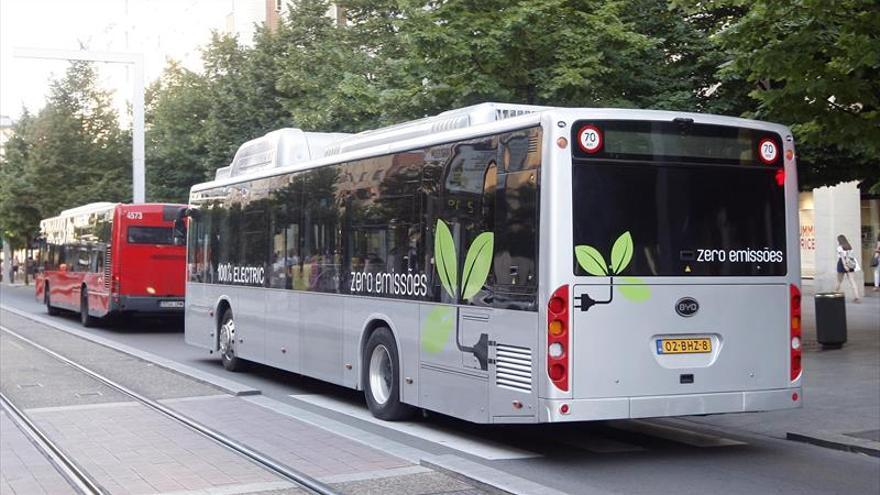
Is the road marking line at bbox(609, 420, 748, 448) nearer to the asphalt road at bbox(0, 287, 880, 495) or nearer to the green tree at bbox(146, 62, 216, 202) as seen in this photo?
the asphalt road at bbox(0, 287, 880, 495)

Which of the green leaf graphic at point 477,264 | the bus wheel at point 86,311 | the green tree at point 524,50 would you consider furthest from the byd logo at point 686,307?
the bus wheel at point 86,311

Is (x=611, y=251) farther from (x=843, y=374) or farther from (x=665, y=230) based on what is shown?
(x=843, y=374)

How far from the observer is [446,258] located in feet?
32.5

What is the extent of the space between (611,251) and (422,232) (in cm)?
229

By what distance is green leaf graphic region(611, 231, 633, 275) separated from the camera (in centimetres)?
870

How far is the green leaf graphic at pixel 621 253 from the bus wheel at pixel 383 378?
9.77ft

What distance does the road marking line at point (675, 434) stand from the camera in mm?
10188

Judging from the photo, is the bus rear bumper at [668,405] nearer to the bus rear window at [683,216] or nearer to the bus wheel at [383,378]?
the bus rear window at [683,216]

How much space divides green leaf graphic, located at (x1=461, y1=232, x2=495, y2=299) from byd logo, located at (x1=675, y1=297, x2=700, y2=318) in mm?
1554

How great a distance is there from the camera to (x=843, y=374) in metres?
14.7

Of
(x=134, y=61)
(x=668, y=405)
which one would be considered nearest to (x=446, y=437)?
(x=668, y=405)

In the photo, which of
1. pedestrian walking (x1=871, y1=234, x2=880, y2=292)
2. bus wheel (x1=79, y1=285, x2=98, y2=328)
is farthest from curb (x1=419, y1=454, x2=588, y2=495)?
pedestrian walking (x1=871, y1=234, x2=880, y2=292)

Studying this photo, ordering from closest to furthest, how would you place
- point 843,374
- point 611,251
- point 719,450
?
point 611,251
point 719,450
point 843,374

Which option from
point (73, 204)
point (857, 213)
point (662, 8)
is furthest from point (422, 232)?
point (73, 204)
